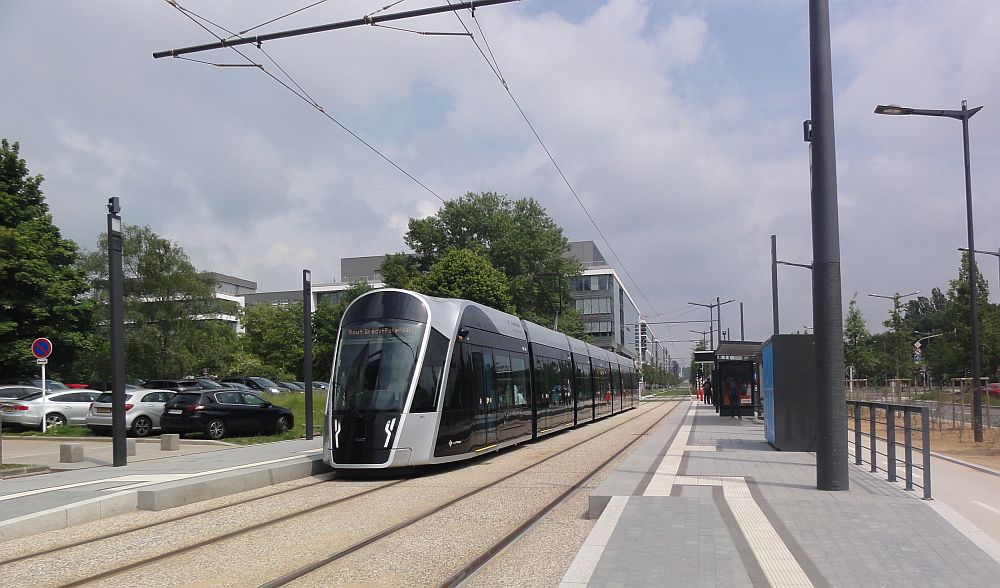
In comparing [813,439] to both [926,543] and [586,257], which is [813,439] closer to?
[926,543]

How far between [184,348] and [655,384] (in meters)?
96.8

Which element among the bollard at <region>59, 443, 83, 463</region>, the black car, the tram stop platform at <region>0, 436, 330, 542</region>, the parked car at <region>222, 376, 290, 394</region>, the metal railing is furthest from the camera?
the parked car at <region>222, 376, 290, 394</region>

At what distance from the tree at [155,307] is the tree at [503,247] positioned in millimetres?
17548

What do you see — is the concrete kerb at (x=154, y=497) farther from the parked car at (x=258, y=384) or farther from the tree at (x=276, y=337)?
the tree at (x=276, y=337)

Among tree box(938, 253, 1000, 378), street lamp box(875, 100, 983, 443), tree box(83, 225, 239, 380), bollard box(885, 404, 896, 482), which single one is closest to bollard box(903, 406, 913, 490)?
bollard box(885, 404, 896, 482)

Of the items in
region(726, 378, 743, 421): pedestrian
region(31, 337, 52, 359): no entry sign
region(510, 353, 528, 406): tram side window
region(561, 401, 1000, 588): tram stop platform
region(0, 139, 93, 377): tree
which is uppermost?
region(0, 139, 93, 377): tree

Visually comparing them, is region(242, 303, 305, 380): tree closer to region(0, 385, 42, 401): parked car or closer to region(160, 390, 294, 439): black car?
region(0, 385, 42, 401): parked car

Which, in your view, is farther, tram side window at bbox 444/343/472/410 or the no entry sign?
the no entry sign

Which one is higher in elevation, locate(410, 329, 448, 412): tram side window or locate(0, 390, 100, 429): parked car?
locate(410, 329, 448, 412): tram side window

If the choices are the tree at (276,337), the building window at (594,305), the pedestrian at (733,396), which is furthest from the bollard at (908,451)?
the building window at (594,305)

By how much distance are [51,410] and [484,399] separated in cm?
1636

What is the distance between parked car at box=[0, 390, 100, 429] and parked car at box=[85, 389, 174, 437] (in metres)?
2.45

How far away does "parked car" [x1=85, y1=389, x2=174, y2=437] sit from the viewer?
2314cm

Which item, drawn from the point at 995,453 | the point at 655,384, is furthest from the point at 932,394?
the point at 655,384
